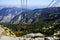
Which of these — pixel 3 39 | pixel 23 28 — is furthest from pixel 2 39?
pixel 23 28

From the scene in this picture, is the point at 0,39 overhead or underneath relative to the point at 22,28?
overhead

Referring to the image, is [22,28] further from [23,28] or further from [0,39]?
[0,39]

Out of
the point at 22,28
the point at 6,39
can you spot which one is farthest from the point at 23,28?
the point at 6,39

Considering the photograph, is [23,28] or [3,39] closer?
[3,39]

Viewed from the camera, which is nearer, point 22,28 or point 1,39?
point 1,39

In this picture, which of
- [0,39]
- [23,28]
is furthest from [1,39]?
[23,28]

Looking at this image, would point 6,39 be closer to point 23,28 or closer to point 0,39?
point 0,39

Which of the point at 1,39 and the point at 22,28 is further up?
the point at 1,39
